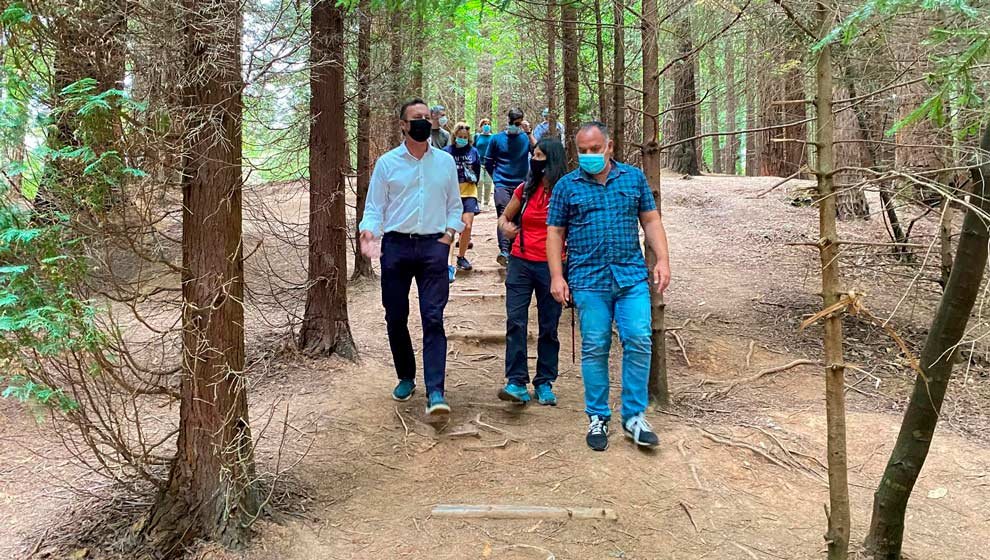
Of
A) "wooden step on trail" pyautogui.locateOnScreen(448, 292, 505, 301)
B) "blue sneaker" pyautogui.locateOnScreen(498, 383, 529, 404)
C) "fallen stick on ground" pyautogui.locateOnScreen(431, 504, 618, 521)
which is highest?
"wooden step on trail" pyautogui.locateOnScreen(448, 292, 505, 301)

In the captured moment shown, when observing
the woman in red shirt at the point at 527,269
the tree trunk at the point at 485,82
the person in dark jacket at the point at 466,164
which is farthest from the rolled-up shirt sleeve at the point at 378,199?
the tree trunk at the point at 485,82

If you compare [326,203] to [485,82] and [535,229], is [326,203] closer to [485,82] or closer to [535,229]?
[535,229]

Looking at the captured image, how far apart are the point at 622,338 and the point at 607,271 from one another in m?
0.48

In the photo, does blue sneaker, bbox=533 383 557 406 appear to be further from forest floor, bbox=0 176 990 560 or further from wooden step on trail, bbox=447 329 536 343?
wooden step on trail, bbox=447 329 536 343

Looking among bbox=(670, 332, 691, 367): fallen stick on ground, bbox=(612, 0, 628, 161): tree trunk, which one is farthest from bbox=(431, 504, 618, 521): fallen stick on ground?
bbox=(612, 0, 628, 161): tree trunk

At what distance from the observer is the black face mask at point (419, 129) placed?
171 inches

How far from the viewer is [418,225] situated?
4.36m

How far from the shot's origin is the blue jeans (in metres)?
4.16

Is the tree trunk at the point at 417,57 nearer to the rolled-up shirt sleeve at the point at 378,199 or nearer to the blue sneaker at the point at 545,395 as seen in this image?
the rolled-up shirt sleeve at the point at 378,199

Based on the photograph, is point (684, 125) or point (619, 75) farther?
point (684, 125)

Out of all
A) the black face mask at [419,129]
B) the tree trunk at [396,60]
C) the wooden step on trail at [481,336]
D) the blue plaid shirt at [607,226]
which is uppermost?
the tree trunk at [396,60]

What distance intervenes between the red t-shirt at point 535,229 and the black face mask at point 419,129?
914 mm

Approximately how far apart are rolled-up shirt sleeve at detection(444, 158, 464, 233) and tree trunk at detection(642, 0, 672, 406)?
149 centimetres

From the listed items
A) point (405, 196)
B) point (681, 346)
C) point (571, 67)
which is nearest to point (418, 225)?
point (405, 196)
